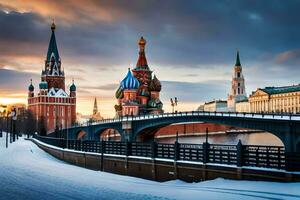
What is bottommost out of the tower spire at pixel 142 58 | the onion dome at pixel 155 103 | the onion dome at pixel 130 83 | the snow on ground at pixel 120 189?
the snow on ground at pixel 120 189

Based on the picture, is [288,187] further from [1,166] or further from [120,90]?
[120,90]

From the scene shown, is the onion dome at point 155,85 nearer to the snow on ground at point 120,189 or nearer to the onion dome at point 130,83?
the onion dome at point 130,83

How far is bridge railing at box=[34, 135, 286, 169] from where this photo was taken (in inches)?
941

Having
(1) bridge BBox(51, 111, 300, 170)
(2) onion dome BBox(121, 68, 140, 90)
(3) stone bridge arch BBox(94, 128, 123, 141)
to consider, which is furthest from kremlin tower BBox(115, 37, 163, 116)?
(1) bridge BBox(51, 111, 300, 170)

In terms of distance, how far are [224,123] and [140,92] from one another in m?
77.6

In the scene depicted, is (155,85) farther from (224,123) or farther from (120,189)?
(120,189)

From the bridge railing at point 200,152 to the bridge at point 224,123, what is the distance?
1.80 m

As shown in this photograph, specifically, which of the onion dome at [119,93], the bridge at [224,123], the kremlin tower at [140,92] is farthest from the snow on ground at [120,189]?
the onion dome at [119,93]

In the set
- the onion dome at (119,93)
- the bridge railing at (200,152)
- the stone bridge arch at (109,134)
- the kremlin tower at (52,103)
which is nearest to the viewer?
the bridge railing at (200,152)

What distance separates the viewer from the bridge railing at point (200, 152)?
23.9 m

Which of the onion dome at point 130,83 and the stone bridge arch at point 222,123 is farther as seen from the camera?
the onion dome at point 130,83

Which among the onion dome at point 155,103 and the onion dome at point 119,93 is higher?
the onion dome at point 119,93

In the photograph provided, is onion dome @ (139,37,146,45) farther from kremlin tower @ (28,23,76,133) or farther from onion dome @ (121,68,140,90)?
kremlin tower @ (28,23,76,133)

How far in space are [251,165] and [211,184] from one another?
2291mm
